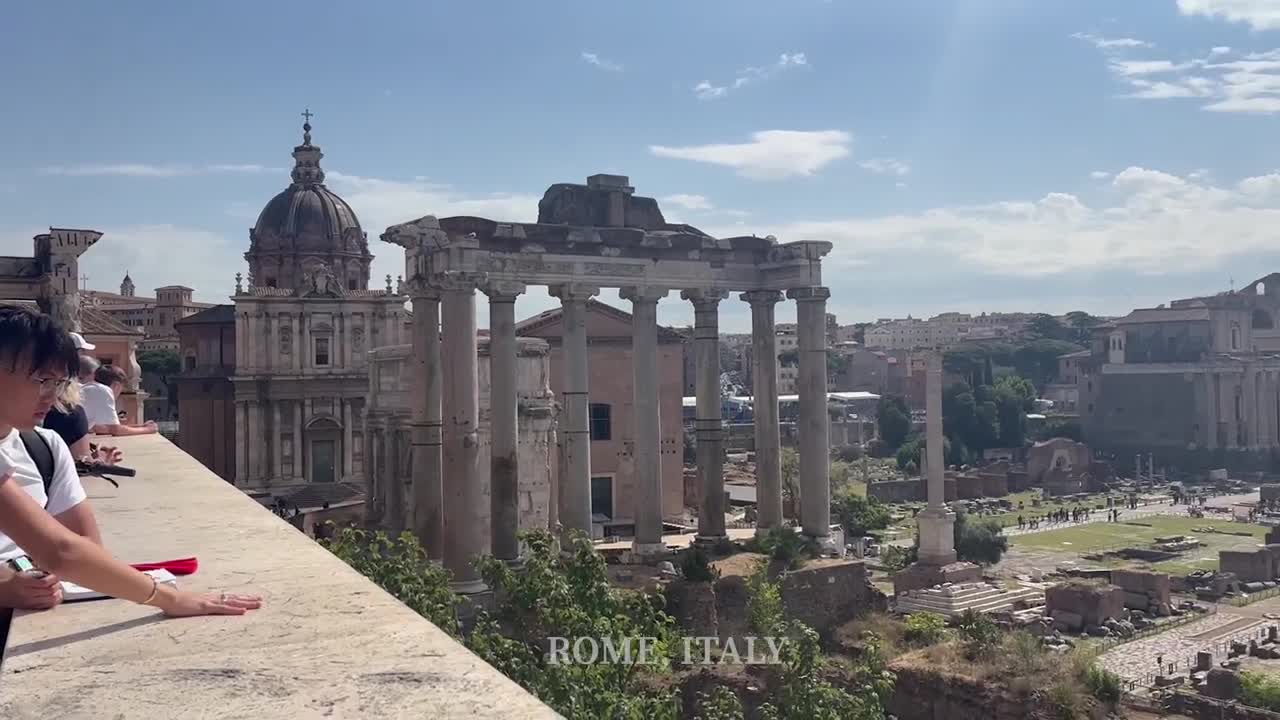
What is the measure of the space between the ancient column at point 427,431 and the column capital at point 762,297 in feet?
21.5

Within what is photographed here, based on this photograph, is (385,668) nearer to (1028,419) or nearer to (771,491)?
(771,491)

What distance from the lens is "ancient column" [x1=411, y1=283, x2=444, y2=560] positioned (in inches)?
673

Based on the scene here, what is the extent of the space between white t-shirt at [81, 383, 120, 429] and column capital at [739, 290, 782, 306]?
43.5ft

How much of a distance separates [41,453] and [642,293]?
15.7 metres

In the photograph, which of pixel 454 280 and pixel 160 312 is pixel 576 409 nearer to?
pixel 454 280

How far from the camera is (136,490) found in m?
6.96

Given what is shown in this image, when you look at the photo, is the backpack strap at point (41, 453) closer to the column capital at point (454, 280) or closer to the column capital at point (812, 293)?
the column capital at point (454, 280)

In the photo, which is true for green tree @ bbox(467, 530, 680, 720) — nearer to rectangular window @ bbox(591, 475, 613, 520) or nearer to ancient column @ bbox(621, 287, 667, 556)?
ancient column @ bbox(621, 287, 667, 556)

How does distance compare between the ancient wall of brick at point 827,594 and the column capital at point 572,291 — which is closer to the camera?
the ancient wall of brick at point 827,594

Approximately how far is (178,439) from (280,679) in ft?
149

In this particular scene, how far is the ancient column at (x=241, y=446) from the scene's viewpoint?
1608 inches

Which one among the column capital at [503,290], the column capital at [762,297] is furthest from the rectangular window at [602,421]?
the column capital at [503,290]

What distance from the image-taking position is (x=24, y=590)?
3.76m

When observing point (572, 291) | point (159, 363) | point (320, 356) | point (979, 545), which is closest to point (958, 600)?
point (572, 291)
